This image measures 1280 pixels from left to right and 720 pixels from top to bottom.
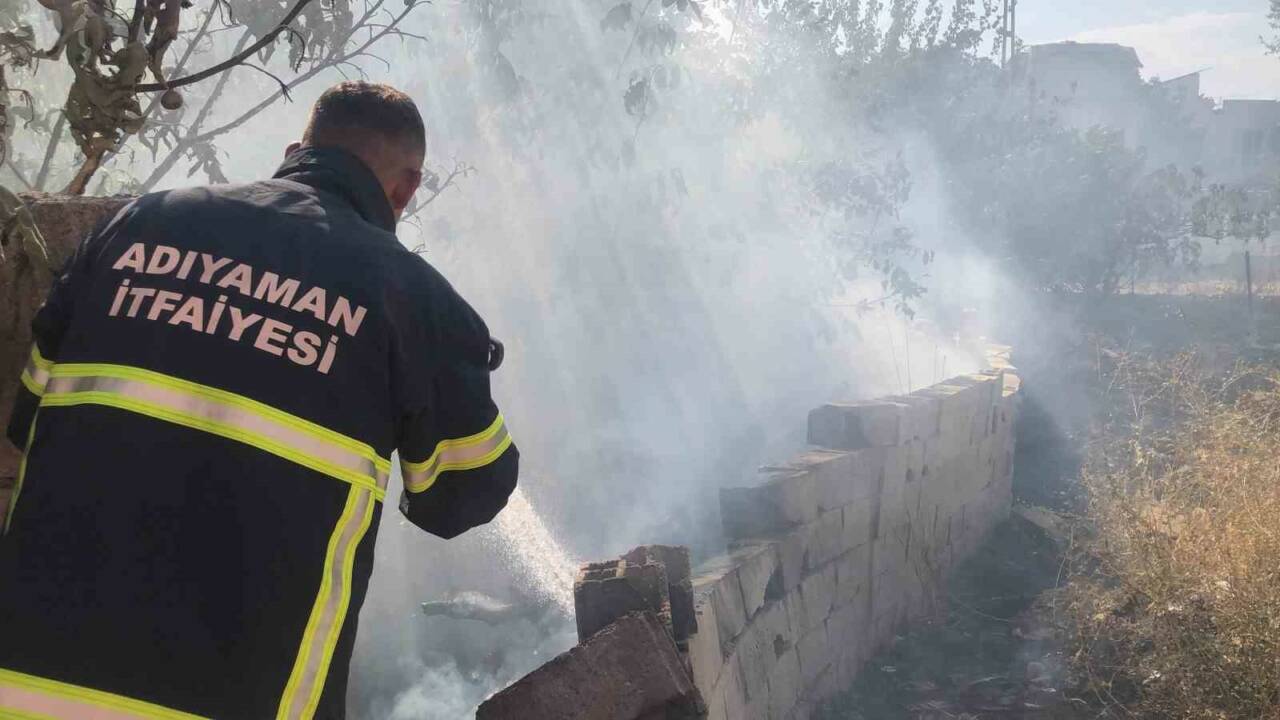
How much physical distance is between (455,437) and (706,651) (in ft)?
6.91

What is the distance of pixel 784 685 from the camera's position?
197 inches

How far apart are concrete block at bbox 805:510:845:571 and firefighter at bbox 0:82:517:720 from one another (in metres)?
Answer: 4.00

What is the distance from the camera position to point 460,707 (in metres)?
5.23

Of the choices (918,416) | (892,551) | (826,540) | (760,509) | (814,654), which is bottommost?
(814,654)

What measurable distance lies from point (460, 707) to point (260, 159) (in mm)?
3779

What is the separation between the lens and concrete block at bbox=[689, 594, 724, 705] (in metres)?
3.52

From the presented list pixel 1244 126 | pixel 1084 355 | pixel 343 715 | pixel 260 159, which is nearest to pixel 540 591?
pixel 260 159

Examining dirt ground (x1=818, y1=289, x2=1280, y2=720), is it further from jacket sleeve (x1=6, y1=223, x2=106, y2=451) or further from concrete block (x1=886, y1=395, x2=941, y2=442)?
jacket sleeve (x1=6, y1=223, x2=106, y2=451)

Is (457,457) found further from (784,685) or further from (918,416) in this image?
(918,416)

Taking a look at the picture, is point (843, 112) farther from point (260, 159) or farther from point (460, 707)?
point (460, 707)

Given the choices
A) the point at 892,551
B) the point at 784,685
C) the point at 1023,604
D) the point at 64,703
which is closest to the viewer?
the point at 64,703

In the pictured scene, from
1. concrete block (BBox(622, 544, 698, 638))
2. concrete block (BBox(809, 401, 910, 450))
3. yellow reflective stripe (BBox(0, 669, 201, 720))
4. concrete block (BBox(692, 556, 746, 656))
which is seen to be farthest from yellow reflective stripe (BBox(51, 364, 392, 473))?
concrete block (BBox(809, 401, 910, 450))

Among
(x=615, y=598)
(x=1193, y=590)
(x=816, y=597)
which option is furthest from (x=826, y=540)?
(x=615, y=598)

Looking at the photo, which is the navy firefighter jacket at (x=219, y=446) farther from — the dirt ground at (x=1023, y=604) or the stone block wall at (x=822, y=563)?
the dirt ground at (x=1023, y=604)
